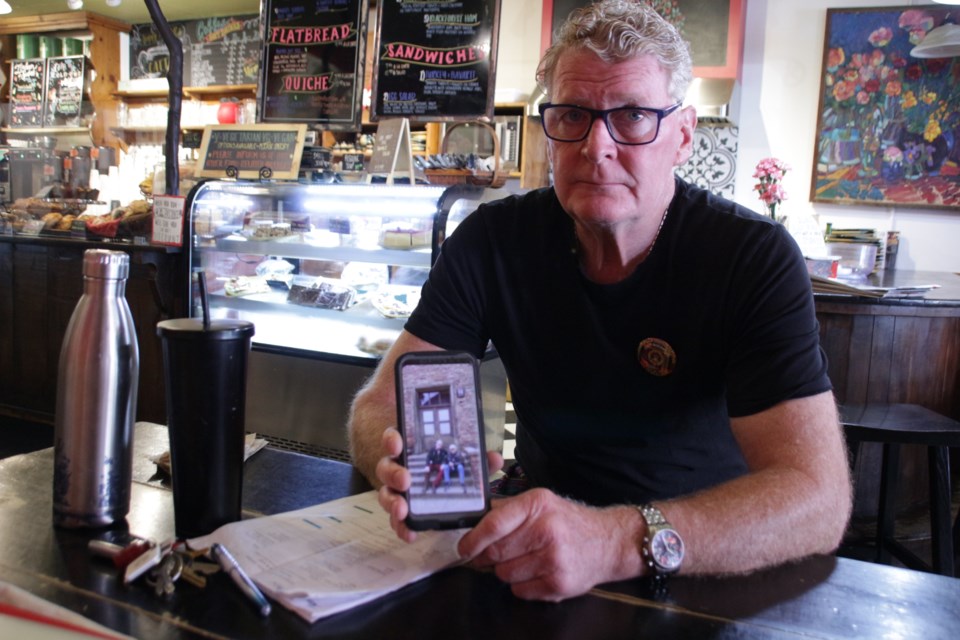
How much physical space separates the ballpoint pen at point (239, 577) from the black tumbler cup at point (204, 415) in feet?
0.31

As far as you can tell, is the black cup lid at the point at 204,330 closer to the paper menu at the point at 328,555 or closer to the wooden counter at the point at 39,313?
the paper menu at the point at 328,555

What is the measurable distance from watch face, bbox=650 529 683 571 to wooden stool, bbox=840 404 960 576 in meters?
1.52

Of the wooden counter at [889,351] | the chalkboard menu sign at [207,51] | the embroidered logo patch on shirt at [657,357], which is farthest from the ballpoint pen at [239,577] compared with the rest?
the chalkboard menu sign at [207,51]

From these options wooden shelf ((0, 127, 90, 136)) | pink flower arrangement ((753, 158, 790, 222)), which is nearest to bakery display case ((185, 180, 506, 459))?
pink flower arrangement ((753, 158, 790, 222))

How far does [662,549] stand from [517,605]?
0.70 ft

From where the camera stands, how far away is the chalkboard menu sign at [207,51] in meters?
7.67

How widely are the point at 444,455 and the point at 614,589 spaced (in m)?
0.27

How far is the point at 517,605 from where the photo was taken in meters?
0.84

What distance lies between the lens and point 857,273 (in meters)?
4.50

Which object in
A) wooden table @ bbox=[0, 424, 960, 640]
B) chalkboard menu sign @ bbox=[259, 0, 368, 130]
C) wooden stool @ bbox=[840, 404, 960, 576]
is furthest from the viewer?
chalkboard menu sign @ bbox=[259, 0, 368, 130]

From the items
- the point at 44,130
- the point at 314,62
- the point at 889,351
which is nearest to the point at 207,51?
the point at 44,130

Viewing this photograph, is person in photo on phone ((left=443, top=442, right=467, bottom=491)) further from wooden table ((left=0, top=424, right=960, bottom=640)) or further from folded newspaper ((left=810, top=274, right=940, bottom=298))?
folded newspaper ((left=810, top=274, right=940, bottom=298))

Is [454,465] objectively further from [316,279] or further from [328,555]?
[316,279]

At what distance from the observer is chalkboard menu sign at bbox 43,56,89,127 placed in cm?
785
